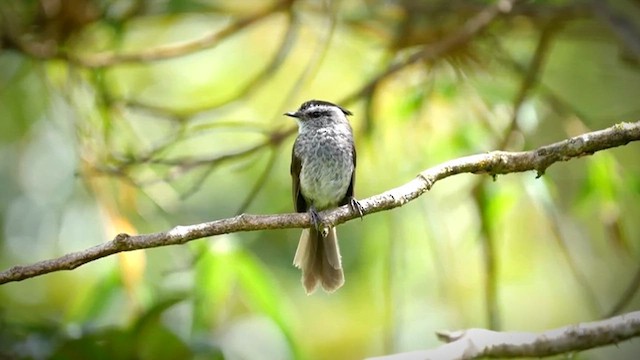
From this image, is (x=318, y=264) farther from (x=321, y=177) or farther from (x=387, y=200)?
(x=387, y=200)

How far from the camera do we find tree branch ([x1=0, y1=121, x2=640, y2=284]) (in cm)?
244

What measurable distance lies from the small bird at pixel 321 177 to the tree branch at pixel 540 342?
4.19ft

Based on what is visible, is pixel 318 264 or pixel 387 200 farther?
pixel 318 264

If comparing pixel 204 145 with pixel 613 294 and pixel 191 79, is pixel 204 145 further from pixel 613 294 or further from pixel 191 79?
pixel 613 294

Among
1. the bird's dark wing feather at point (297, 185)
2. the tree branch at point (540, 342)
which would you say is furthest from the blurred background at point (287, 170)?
the tree branch at point (540, 342)

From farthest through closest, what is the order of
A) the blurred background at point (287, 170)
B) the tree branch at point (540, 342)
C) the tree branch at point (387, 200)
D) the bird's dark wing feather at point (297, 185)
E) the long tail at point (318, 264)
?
the bird's dark wing feather at point (297, 185)
the blurred background at point (287, 170)
the long tail at point (318, 264)
the tree branch at point (540, 342)
the tree branch at point (387, 200)

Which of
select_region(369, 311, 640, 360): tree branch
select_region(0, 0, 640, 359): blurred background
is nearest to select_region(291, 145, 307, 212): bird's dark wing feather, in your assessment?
select_region(0, 0, 640, 359): blurred background

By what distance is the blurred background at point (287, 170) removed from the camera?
13.3ft

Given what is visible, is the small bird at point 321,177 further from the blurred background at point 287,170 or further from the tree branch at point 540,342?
the tree branch at point 540,342

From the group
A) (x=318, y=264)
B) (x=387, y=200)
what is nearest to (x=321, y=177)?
(x=318, y=264)

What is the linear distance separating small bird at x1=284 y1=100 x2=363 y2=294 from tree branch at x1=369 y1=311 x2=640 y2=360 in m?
1.28

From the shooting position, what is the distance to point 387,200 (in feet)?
8.86

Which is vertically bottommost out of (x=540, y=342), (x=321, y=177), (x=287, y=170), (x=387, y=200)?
(x=540, y=342)

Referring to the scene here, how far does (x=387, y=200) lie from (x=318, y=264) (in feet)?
4.36
